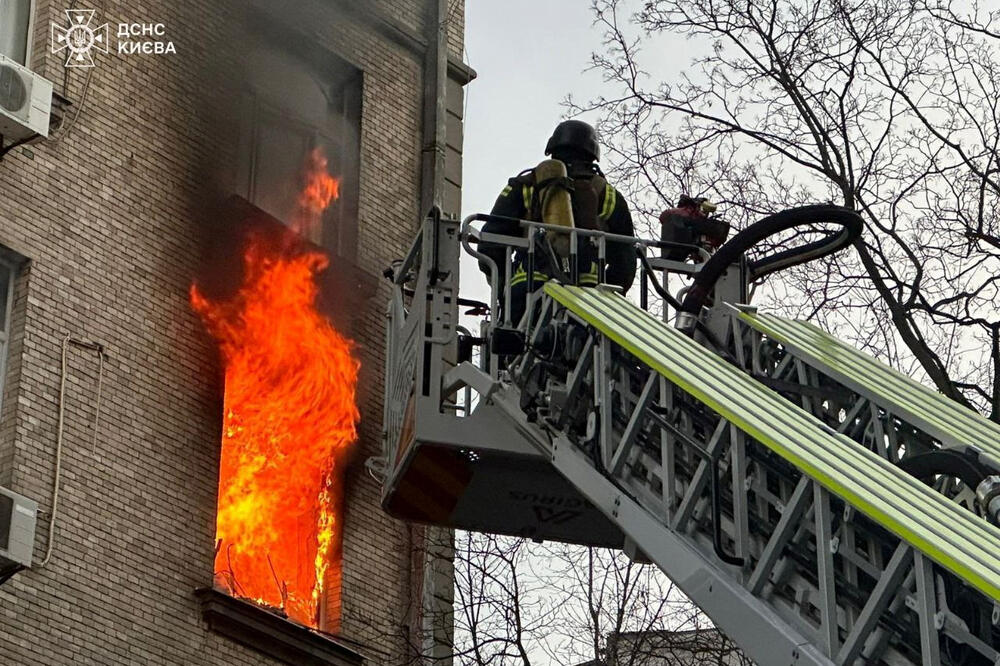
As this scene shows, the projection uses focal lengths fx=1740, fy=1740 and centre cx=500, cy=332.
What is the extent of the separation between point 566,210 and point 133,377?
453cm

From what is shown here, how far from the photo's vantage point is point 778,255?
953 cm

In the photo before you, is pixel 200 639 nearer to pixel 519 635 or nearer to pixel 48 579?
pixel 48 579

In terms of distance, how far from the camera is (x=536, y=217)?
395 inches

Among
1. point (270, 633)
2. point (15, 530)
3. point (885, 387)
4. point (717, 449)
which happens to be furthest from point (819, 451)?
point (270, 633)

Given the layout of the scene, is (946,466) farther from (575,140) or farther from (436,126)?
(436,126)

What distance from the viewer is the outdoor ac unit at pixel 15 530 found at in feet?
36.4

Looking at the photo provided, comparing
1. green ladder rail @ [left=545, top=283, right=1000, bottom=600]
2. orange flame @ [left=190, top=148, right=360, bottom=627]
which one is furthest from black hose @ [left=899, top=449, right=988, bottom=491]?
orange flame @ [left=190, top=148, right=360, bottom=627]

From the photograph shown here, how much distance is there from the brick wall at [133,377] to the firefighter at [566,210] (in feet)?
13.1

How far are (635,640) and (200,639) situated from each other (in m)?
3.21

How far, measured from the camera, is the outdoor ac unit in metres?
11.1

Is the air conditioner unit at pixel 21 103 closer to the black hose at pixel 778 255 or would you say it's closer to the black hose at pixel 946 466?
the black hose at pixel 778 255

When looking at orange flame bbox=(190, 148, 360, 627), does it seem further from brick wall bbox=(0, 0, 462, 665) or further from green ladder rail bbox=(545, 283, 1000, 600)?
green ladder rail bbox=(545, 283, 1000, 600)

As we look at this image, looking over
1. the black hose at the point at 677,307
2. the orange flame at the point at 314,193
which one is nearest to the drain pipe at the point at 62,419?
the orange flame at the point at 314,193

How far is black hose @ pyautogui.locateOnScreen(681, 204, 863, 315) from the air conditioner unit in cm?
535
